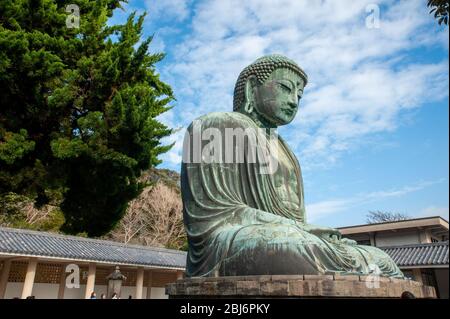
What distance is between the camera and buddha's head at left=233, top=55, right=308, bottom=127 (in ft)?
15.3

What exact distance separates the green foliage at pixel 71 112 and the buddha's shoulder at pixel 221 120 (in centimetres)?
454

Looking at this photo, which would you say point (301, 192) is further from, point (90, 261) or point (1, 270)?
point (1, 270)

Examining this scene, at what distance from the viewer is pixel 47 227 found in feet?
61.5

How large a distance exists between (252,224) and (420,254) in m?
10.4

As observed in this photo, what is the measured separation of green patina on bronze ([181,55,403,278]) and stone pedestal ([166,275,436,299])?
10 cm

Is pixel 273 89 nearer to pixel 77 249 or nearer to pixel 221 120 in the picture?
pixel 221 120

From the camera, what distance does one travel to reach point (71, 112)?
910cm

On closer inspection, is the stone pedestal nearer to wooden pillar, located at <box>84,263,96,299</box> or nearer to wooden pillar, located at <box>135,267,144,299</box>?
wooden pillar, located at <box>84,263,96,299</box>

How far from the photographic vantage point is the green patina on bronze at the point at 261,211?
2924mm

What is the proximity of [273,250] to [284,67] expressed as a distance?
2634 mm

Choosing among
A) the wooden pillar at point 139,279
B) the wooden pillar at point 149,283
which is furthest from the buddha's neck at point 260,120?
the wooden pillar at point 149,283

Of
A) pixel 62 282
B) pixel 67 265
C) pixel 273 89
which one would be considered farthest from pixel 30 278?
pixel 273 89

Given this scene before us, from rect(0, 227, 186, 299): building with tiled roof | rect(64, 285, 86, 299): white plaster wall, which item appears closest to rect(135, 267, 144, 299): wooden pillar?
rect(0, 227, 186, 299): building with tiled roof

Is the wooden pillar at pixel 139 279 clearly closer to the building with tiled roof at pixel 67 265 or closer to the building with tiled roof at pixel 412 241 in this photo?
the building with tiled roof at pixel 67 265
